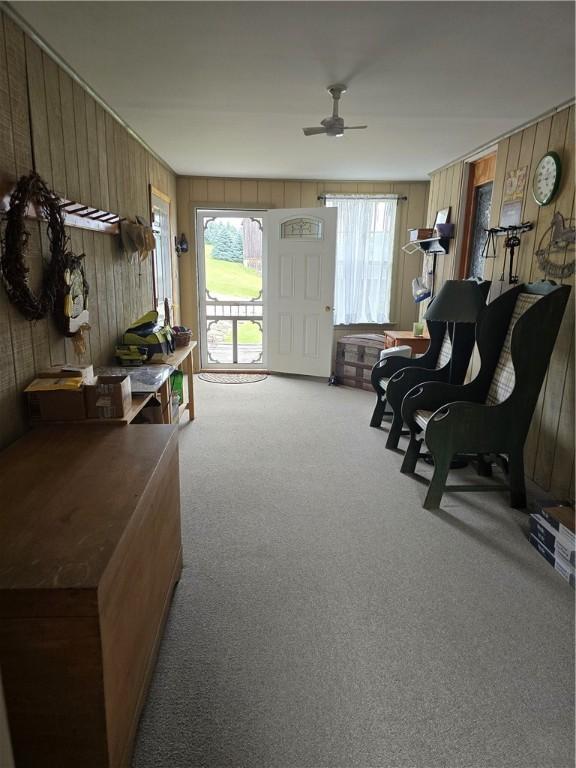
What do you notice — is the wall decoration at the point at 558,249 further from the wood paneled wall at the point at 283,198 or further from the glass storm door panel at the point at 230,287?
the glass storm door panel at the point at 230,287

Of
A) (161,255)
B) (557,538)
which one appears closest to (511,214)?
(557,538)

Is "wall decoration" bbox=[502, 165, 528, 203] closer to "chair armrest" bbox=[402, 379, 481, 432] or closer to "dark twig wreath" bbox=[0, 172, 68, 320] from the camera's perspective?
"chair armrest" bbox=[402, 379, 481, 432]

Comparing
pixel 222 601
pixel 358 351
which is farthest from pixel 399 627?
pixel 358 351

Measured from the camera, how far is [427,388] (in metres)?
3.22

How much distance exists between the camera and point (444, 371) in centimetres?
369

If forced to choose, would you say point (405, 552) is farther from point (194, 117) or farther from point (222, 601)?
point (194, 117)

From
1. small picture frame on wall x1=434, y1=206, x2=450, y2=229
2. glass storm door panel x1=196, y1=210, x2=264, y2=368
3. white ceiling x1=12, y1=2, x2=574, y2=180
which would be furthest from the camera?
glass storm door panel x1=196, y1=210, x2=264, y2=368

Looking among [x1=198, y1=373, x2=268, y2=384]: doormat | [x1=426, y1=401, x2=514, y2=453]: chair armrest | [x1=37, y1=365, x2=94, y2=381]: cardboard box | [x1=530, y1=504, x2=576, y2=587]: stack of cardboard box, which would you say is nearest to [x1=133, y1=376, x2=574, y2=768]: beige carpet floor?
[x1=530, y1=504, x2=576, y2=587]: stack of cardboard box

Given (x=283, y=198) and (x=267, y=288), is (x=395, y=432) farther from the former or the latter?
(x=283, y=198)

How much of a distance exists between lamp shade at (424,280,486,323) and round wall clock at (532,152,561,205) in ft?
2.24

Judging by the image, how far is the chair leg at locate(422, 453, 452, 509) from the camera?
9.16ft

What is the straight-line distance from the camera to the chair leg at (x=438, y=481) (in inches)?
110

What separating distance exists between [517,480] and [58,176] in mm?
3098

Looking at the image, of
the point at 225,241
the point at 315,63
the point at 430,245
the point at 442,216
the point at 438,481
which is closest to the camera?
the point at 315,63
